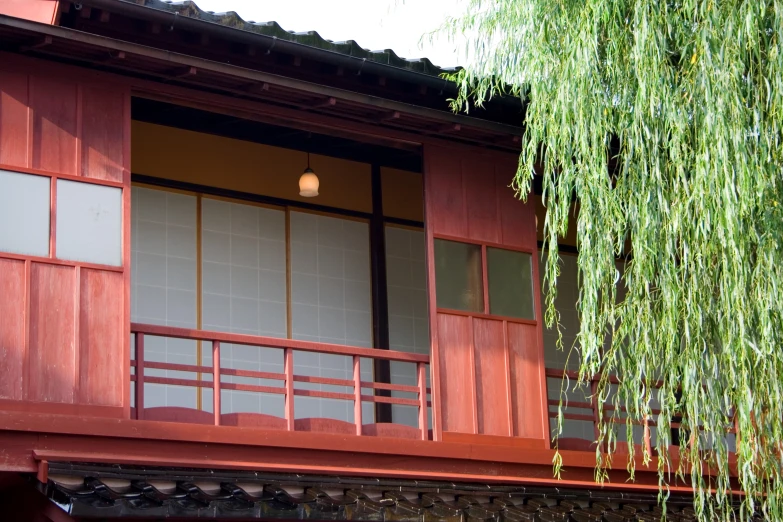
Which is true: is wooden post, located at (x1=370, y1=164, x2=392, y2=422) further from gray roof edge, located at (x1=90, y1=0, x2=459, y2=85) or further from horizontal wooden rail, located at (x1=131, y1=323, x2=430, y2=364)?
gray roof edge, located at (x1=90, y1=0, x2=459, y2=85)

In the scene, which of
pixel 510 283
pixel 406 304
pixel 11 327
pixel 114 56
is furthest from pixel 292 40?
pixel 406 304

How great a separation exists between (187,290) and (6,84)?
8.55ft

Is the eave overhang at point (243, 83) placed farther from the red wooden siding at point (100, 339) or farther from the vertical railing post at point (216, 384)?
the vertical railing post at point (216, 384)

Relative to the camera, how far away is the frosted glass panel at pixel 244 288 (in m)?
10.4

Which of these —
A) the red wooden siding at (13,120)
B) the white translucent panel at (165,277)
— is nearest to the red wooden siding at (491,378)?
the white translucent panel at (165,277)

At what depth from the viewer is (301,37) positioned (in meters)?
9.44

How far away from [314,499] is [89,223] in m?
2.43

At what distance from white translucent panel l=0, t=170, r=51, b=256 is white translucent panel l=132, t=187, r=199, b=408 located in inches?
71.3

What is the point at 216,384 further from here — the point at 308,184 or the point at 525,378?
the point at 525,378

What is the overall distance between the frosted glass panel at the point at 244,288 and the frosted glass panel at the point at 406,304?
3.78 ft

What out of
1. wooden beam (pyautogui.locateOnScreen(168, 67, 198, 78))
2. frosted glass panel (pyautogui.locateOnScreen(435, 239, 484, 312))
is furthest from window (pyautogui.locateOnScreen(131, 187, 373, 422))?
wooden beam (pyautogui.locateOnScreen(168, 67, 198, 78))

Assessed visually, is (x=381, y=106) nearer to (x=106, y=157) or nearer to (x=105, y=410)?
(x=106, y=157)

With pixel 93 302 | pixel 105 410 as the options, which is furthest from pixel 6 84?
pixel 105 410

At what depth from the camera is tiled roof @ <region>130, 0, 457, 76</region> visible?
8953 millimetres
